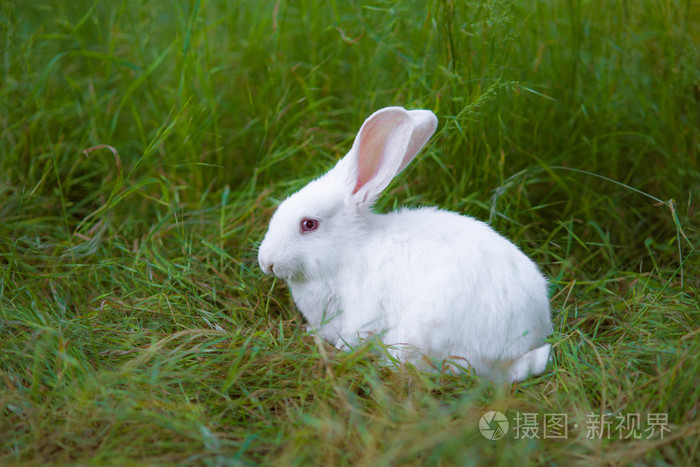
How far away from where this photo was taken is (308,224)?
3150 millimetres

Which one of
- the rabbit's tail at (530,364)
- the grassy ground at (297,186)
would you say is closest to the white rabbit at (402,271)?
the rabbit's tail at (530,364)

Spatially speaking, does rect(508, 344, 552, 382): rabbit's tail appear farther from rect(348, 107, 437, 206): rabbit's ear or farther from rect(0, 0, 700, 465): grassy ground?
rect(348, 107, 437, 206): rabbit's ear

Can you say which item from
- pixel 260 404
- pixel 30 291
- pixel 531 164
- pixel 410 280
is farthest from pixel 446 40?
pixel 30 291

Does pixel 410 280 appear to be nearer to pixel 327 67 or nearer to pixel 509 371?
pixel 509 371

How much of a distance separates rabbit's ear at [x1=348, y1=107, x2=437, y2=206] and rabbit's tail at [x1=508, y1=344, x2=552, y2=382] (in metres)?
1.08

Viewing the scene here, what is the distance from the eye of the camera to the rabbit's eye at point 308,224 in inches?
124

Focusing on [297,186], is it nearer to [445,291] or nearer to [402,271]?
[402,271]

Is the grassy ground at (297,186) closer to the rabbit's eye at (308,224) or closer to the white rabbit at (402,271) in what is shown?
the white rabbit at (402,271)

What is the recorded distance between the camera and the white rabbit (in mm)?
2738

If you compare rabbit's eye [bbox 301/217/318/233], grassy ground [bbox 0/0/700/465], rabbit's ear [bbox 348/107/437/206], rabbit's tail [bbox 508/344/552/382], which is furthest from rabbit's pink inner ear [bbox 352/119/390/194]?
rabbit's tail [bbox 508/344/552/382]

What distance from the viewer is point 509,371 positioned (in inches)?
109

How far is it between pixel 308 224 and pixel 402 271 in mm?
563

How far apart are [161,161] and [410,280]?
2.18 metres

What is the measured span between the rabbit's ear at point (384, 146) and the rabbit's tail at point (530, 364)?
1084 mm
